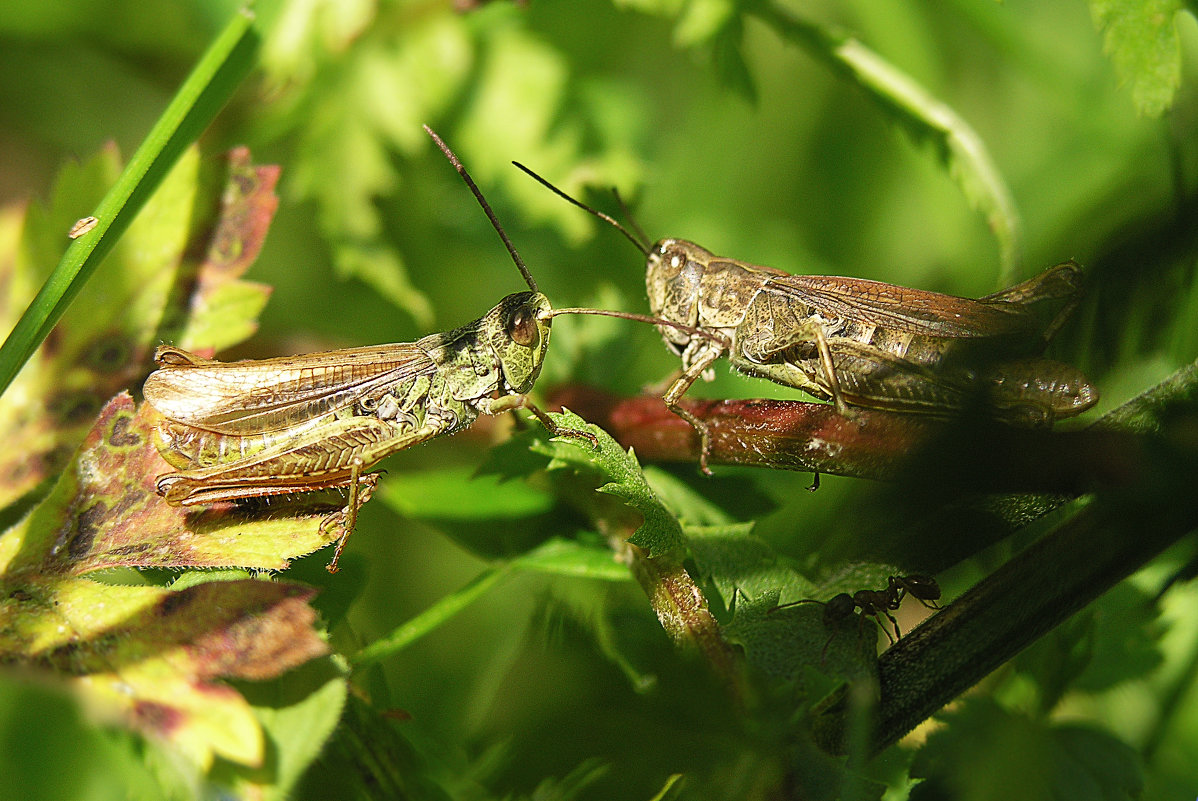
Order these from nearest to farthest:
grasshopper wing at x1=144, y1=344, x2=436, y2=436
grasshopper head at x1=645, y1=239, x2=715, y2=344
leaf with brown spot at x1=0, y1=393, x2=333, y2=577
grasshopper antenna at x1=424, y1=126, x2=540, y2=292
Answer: leaf with brown spot at x1=0, y1=393, x2=333, y2=577, grasshopper wing at x1=144, y1=344, x2=436, y2=436, grasshopper antenna at x1=424, y1=126, x2=540, y2=292, grasshopper head at x1=645, y1=239, x2=715, y2=344

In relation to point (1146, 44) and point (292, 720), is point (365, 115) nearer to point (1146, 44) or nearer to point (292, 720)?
point (292, 720)

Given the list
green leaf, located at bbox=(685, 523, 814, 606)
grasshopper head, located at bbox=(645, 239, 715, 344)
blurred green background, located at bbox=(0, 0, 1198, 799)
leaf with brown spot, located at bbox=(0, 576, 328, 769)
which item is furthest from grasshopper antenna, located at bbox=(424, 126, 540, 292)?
leaf with brown spot, located at bbox=(0, 576, 328, 769)

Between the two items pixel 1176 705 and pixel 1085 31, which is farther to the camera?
pixel 1085 31

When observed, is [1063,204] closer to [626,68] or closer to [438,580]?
[626,68]

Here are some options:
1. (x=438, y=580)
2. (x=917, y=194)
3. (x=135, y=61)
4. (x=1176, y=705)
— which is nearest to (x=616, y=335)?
(x=438, y=580)

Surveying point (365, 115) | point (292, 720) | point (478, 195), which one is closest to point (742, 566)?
point (292, 720)

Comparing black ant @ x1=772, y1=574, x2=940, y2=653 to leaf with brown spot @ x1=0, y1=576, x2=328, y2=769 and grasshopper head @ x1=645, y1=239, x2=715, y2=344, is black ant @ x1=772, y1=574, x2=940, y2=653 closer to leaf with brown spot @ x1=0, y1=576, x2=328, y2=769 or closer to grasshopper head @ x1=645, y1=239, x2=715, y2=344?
leaf with brown spot @ x1=0, y1=576, x2=328, y2=769

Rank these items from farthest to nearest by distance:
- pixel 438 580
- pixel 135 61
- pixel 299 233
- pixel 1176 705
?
1. pixel 299 233
2. pixel 135 61
3. pixel 438 580
4. pixel 1176 705
